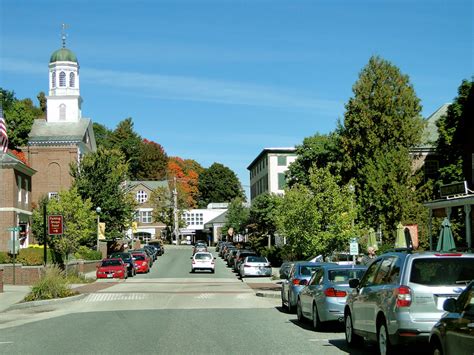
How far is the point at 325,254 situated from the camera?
31.5 metres

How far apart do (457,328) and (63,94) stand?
227ft

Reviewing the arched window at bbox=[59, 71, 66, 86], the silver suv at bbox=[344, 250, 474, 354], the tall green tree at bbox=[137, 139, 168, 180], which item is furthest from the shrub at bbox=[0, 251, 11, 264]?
the tall green tree at bbox=[137, 139, 168, 180]

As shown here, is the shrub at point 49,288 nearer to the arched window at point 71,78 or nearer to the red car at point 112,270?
the red car at point 112,270

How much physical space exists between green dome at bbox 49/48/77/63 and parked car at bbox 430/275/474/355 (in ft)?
223

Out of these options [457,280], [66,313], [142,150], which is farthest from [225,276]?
[142,150]

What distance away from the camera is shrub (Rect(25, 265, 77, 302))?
26.0m

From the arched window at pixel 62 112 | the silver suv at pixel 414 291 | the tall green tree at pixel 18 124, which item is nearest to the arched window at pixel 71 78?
the arched window at pixel 62 112

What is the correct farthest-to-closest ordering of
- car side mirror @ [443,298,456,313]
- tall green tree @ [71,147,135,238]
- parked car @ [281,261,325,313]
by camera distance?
tall green tree @ [71,147,135,238]
parked car @ [281,261,325,313]
car side mirror @ [443,298,456,313]

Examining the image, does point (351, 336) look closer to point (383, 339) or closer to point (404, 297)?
point (383, 339)

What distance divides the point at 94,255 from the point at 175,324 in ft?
129

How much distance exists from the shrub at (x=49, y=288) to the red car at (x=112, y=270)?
55.8 feet

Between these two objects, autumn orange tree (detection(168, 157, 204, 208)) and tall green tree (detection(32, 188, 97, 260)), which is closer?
tall green tree (detection(32, 188, 97, 260))

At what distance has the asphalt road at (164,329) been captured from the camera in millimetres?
13188

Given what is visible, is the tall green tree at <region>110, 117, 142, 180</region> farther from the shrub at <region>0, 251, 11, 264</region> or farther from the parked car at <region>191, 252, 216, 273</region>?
the shrub at <region>0, 251, 11, 264</region>
